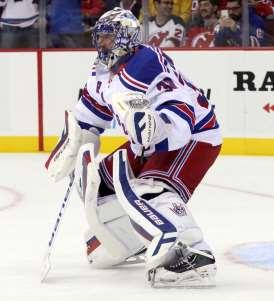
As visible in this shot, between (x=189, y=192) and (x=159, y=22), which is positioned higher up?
(x=189, y=192)

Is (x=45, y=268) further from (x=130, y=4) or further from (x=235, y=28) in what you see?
(x=130, y=4)

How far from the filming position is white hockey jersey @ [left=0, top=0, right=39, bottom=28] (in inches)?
313

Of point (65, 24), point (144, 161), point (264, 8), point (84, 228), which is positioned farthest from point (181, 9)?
point (144, 161)

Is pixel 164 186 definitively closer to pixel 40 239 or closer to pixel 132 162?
pixel 132 162

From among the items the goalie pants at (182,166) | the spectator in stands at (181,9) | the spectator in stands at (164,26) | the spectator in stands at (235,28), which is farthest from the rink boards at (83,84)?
the goalie pants at (182,166)

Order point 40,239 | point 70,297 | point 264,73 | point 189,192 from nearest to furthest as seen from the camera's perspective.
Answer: point 70,297 → point 189,192 → point 40,239 → point 264,73

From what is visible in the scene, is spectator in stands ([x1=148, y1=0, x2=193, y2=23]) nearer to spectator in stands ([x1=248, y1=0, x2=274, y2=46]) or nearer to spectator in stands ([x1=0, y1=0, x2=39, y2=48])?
spectator in stands ([x1=248, y1=0, x2=274, y2=46])

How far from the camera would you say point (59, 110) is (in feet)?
24.9

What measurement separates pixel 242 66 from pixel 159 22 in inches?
29.2

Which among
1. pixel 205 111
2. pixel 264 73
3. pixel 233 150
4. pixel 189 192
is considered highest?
pixel 205 111

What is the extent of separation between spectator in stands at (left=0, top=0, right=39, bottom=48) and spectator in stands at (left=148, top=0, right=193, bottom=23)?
85 centimetres

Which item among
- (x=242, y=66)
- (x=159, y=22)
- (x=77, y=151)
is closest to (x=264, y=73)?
(x=242, y=66)

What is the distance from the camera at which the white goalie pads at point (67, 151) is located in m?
3.74

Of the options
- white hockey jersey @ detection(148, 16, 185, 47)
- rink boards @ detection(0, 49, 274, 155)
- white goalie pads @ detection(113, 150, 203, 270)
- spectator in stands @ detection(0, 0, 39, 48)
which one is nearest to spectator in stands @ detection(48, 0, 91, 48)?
spectator in stands @ detection(0, 0, 39, 48)
